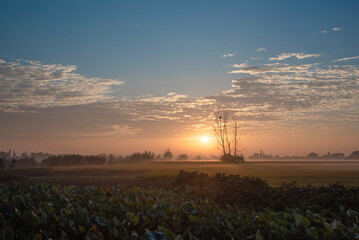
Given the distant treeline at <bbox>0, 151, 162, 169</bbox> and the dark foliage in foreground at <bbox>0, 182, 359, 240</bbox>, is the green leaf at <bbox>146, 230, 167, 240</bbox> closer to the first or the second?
the dark foliage in foreground at <bbox>0, 182, 359, 240</bbox>

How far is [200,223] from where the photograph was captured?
3887 millimetres

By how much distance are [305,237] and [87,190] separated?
4.77 m

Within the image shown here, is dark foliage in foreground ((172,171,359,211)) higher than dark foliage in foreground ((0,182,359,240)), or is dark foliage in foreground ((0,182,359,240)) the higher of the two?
dark foliage in foreground ((0,182,359,240))

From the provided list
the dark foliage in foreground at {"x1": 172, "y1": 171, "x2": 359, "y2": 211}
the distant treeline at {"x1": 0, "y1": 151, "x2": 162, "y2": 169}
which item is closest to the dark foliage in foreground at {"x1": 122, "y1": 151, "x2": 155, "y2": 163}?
the distant treeline at {"x1": 0, "y1": 151, "x2": 162, "y2": 169}

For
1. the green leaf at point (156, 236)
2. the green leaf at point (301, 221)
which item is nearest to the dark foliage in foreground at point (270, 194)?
the green leaf at point (301, 221)

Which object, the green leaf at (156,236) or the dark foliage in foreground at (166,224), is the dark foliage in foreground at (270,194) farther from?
the green leaf at (156,236)

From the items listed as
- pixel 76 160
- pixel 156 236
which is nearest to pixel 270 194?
pixel 156 236

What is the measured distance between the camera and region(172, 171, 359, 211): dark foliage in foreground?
315 inches

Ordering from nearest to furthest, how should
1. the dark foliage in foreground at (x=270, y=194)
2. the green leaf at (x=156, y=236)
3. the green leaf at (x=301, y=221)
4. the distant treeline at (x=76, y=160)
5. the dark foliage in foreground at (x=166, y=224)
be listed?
the green leaf at (x=156, y=236) → the dark foliage in foreground at (x=166, y=224) → the green leaf at (x=301, y=221) → the dark foliage in foreground at (x=270, y=194) → the distant treeline at (x=76, y=160)

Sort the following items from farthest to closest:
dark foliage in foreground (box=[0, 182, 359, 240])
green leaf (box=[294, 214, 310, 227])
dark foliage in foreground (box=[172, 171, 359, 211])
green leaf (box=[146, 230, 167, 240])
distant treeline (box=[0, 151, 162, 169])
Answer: distant treeline (box=[0, 151, 162, 169]) < dark foliage in foreground (box=[172, 171, 359, 211]) < green leaf (box=[294, 214, 310, 227]) < dark foliage in foreground (box=[0, 182, 359, 240]) < green leaf (box=[146, 230, 167, 240])

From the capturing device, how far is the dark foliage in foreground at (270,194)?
8000mm

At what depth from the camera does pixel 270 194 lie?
9.72 m

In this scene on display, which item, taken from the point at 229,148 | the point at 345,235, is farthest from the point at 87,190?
the point at 229,148

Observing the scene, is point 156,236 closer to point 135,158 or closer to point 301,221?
point 301,221
